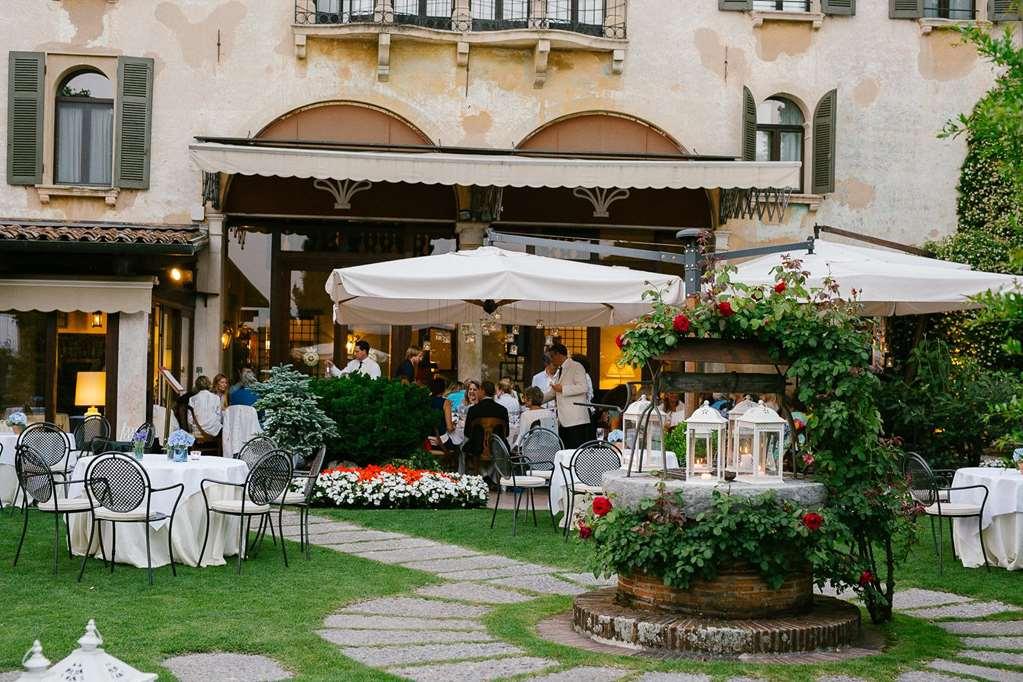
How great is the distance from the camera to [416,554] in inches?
399

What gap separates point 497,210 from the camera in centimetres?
1803

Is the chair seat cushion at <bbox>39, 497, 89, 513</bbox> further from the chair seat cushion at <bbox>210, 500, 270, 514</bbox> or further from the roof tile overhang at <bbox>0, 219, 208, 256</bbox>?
the roof tile overhang at <bbox>0, 219, 208, 256</bbox>

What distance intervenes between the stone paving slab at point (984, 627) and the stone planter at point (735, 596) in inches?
43.4

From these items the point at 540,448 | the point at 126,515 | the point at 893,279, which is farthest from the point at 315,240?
the point at 126,515

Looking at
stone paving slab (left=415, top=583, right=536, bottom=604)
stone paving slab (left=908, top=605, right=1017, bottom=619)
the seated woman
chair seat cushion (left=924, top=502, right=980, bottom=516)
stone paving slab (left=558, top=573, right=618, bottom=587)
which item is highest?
the seated woman

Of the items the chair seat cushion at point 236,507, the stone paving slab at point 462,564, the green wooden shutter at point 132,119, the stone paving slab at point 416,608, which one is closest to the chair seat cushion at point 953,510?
the stone paving slab at point 462,564

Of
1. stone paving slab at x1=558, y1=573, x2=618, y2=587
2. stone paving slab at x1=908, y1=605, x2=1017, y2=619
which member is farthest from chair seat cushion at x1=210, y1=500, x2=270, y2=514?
stone paving slab at x1=908, y1=605, x2=1017, y2=619

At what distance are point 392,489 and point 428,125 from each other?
704 cm

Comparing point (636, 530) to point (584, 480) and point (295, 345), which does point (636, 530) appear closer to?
point (584, 480)

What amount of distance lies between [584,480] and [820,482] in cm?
400

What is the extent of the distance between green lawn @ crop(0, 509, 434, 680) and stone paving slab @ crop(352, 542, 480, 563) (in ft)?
0.66

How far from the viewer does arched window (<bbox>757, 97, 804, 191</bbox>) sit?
19031mm

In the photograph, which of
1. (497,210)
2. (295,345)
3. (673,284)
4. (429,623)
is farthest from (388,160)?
(429,623)

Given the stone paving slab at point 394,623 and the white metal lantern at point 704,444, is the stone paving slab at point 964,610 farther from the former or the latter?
the stone paving slab at point 394,623
